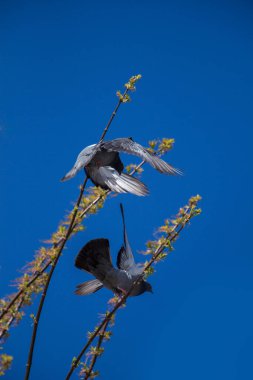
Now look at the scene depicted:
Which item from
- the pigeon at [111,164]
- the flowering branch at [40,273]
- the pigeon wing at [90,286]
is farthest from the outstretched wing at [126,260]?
the pigeon at [111,164]

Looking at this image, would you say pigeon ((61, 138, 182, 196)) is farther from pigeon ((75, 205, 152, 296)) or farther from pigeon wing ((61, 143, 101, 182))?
pigeon ((75, 205, 152, 296))

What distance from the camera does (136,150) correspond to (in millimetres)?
1212

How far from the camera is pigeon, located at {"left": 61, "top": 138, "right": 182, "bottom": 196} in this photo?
1136mm

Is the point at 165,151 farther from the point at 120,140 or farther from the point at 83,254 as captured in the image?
the point at 83,254

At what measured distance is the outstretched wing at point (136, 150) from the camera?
3.79 feet

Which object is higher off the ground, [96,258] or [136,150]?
[136,150]

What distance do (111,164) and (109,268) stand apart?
0.40 m

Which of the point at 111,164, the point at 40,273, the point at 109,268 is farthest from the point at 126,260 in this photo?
the point at 111,164

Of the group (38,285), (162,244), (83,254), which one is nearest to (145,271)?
(162,244)

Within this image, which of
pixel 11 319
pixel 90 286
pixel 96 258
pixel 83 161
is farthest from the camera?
pixel 90 286

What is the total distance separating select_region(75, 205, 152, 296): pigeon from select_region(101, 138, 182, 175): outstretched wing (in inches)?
11.4

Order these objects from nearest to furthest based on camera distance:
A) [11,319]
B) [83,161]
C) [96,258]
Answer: [83,161]
[11,319]
[96,258]

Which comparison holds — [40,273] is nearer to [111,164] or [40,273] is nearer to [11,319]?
[11,319]

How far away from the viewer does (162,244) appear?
135 cm
